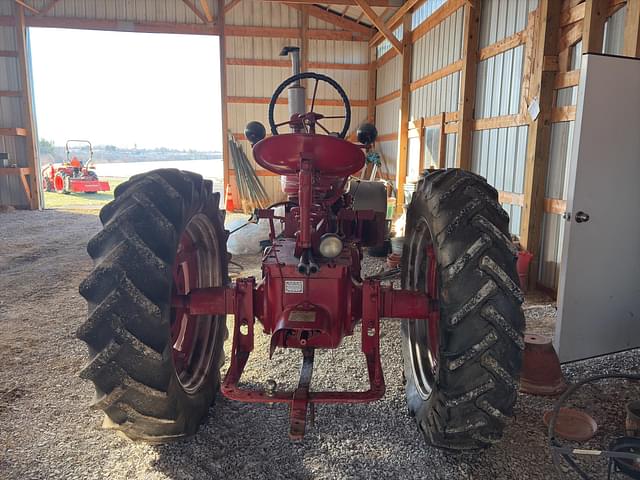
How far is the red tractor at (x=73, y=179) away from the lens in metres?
14.4

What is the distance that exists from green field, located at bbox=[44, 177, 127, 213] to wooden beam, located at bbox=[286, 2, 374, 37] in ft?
20.2

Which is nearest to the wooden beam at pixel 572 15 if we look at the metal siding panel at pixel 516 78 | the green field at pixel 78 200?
the metal siding panel at pixel 516 78

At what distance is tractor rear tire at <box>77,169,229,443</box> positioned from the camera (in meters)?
1.64

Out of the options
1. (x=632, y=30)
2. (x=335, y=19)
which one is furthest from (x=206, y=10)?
(x=632, y=30)

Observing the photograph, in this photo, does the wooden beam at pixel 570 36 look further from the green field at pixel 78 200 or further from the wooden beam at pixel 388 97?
the green field at pixel 78 200

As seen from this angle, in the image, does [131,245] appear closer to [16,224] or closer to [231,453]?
[231,453]

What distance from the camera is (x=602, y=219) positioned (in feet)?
9.55

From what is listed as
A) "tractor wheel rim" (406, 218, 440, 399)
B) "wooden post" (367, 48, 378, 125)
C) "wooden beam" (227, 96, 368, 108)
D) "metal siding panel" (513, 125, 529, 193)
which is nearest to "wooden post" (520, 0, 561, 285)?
"metal siding panel" (513, 125, 529, 193)

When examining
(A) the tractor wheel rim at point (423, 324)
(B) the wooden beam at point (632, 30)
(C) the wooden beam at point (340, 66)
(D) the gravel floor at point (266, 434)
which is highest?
(C) the wooden beam at point (340, 66)

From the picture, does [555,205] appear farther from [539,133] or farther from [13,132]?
[13,132]

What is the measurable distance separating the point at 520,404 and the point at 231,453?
1468mm

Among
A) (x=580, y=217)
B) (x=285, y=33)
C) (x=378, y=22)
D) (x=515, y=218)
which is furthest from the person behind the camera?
(x=285, y=33)

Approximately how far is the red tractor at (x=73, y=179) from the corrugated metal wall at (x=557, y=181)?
42.5ft

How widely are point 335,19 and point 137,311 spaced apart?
11.1m
